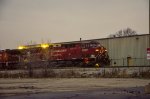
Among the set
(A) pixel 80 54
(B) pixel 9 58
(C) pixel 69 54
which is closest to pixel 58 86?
(A) pixel 80 54

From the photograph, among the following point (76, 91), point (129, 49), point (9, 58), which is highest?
point (129, 49)

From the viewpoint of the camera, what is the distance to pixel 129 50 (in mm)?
51438

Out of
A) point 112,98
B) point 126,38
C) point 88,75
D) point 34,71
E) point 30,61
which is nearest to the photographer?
point 112,98

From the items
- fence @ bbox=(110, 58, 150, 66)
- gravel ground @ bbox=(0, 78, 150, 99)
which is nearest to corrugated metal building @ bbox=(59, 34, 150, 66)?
fence @ bbox=(110, 58, 150, 66)

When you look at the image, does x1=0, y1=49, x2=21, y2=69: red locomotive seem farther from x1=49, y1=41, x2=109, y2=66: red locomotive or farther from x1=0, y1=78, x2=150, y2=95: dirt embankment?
x1=0, y1=78, x2=150, y2=95: dirt embankment

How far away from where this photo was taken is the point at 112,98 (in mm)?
11438

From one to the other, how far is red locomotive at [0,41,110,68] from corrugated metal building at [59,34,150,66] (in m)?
5.22

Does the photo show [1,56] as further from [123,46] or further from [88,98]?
[88,98]

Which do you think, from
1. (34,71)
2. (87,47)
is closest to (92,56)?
(87,47)

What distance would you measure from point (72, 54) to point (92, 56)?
130 inches

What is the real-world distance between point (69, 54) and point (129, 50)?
403 inches

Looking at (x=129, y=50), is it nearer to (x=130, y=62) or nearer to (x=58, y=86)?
(x=130, y=62)

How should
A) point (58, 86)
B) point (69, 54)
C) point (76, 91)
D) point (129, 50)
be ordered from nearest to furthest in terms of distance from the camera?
1. point (76, 91)
2. point (58, 86)
3. point (69, 54)
4. point (129, 50)

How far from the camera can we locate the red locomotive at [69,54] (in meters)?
44.2
